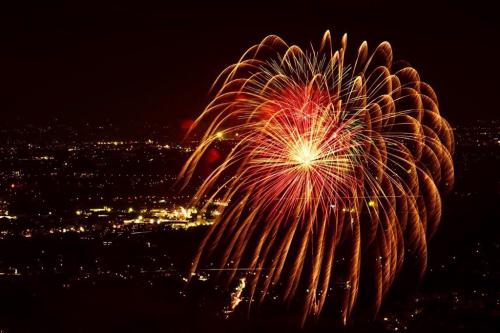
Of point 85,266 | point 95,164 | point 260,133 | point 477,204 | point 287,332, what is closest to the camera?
point 287,332

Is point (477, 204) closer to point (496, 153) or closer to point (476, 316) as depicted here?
point (496, 153)

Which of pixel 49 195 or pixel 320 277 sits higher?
pixel 49 195

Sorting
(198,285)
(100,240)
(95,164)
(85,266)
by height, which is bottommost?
(198,285)

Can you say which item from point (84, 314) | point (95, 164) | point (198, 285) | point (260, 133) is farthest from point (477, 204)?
point (95, 164)

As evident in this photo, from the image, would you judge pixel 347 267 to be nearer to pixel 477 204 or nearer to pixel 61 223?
pixel 477 204

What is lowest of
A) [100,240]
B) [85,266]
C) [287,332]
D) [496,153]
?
[287,332]

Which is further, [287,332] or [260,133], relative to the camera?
[260,133]

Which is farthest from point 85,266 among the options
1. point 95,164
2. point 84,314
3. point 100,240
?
point 95,164

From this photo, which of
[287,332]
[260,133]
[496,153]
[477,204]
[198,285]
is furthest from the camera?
[496,153]

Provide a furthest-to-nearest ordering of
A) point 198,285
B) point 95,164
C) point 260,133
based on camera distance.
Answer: point 95,164, point 198,285, point 260,133
